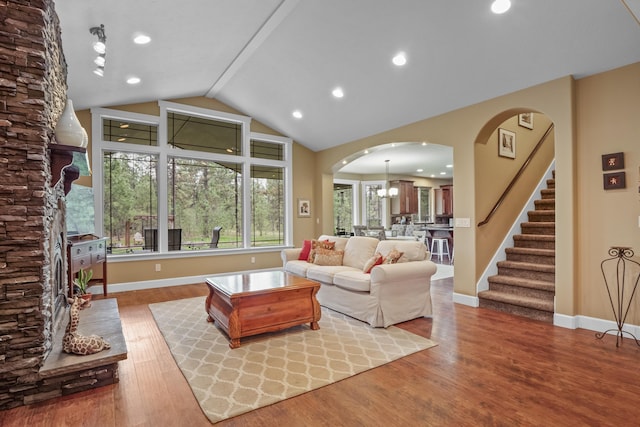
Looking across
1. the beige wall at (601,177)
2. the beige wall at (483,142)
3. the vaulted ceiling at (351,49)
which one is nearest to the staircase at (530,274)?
the beige wall at (483,142)

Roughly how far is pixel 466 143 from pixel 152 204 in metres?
5.17

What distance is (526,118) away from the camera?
5488 millimetres

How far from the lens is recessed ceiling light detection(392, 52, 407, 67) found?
4.05m

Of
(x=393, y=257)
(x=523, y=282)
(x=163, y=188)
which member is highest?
(x=163, y=188)

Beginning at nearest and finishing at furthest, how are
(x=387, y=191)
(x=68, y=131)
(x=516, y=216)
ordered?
(x=68, y=131) → (x=516, y=216) → (x=387, y=191)

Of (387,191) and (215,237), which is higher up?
(387,191)

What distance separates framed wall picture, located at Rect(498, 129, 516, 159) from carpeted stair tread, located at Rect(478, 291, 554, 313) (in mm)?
2037

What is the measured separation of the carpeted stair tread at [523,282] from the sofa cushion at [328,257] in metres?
2.09

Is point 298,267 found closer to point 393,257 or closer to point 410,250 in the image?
point 393,257

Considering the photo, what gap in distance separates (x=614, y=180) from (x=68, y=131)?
16.8 feet

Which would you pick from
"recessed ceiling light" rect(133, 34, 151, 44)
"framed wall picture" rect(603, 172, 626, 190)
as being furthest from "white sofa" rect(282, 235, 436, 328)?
"recessed ceiling light" rect(133, 34, 151, 44)

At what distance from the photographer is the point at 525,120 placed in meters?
5.47

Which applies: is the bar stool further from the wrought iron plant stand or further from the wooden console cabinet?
the wooden console cabinet

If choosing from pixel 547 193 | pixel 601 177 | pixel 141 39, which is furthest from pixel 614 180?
pixel 141 39
